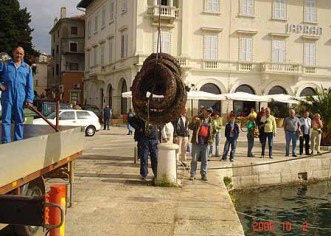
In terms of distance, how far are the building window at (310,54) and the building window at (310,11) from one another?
2304 millimetres

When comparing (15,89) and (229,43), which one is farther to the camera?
(229,43)

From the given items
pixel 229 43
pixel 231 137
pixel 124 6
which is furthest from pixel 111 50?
pixel 231 137

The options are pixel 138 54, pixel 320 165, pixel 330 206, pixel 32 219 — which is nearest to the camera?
pixel 32 219

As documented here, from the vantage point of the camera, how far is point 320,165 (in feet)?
59.7

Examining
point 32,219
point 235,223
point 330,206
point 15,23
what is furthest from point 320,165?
point 15,23

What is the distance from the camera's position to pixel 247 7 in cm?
3928

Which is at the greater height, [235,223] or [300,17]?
[300,17]

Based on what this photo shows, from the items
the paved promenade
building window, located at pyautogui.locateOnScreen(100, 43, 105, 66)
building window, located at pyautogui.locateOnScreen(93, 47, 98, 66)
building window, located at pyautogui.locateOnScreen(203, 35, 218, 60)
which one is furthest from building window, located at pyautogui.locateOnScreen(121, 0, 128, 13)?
the paved promenade

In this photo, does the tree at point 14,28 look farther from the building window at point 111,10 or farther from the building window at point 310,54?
the building window at point 310,54

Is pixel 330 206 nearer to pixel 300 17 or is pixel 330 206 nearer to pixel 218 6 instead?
pixel 218 6

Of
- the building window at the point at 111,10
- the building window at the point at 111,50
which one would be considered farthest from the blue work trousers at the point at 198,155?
the building window at the point at 111,10

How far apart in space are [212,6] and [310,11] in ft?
31.2

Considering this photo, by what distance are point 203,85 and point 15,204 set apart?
34572 millimetres

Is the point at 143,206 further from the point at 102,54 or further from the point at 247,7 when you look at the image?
the point at 102,54
